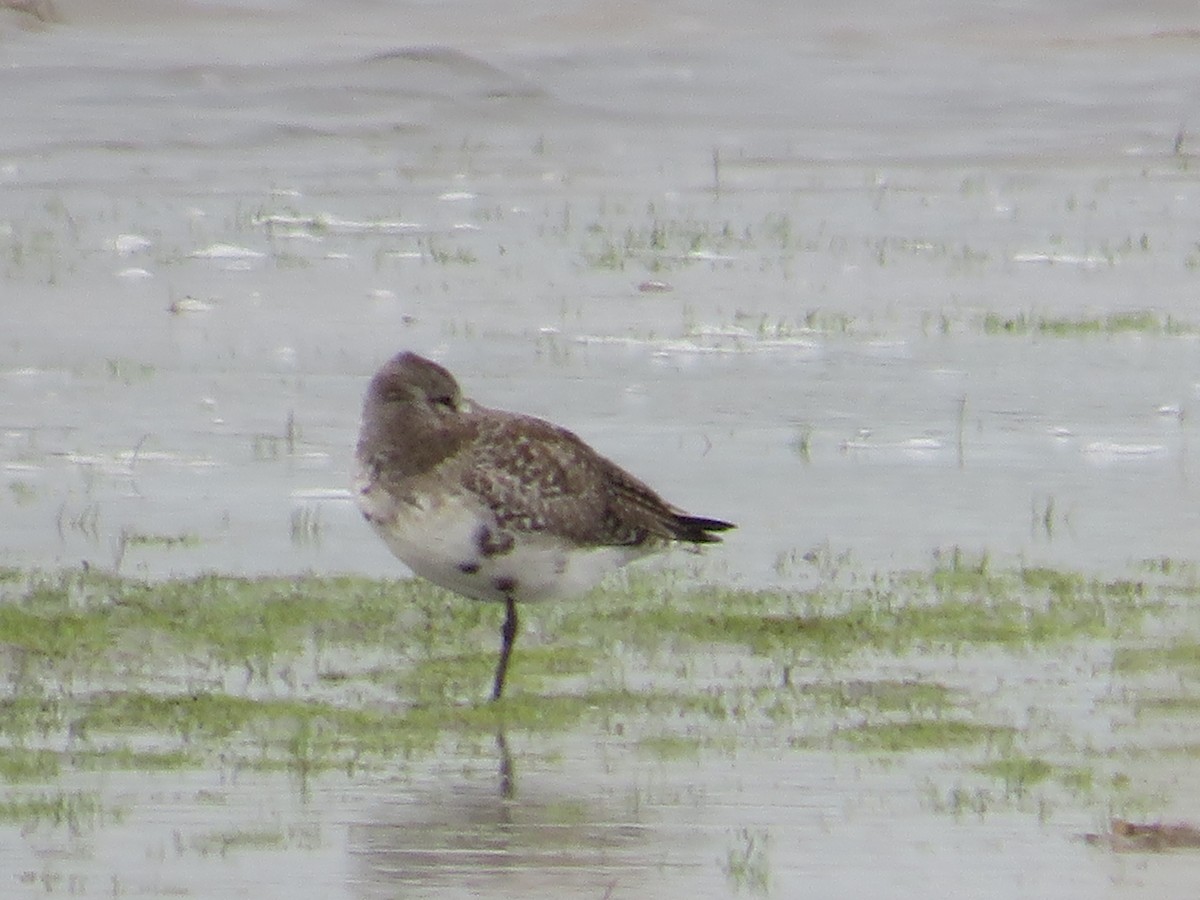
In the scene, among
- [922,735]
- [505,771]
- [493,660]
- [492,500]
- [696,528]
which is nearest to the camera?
[505,771]

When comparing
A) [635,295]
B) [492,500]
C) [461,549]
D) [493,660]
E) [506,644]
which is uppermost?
[492,500]

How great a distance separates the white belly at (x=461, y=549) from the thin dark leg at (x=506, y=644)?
75 mm

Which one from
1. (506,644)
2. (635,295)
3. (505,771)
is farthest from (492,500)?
(635,295)

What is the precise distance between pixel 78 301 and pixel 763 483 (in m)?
6.60

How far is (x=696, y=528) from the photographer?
35.7 feet

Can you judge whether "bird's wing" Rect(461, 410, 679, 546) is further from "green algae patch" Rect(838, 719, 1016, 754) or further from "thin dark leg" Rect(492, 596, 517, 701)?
"green algae patch" Rect(838, 719, 1016, 754)

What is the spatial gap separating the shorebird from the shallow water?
3.62ft

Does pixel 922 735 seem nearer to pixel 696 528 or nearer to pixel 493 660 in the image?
pixel 493 660

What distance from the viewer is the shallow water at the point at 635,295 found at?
8.54 m

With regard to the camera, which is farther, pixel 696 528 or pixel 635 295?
pixel 635 295

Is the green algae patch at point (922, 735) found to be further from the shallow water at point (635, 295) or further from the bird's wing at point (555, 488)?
the bird's wing at point (555, 488)

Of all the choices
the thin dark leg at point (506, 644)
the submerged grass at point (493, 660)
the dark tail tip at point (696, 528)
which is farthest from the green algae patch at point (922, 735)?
the dark tail tip at point (696, 528)

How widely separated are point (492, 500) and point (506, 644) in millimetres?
500

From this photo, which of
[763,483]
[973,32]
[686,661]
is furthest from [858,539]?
[973,32]
